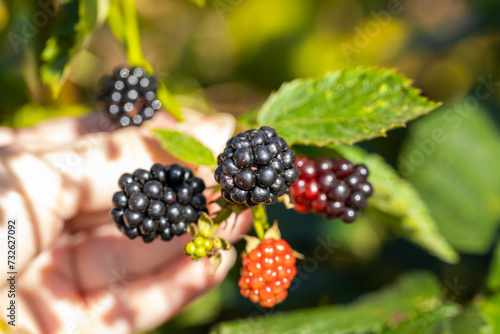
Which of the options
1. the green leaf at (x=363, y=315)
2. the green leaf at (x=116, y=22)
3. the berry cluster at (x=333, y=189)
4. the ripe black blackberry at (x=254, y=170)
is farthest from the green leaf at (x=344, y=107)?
the green leaf at (x=363, y=315)

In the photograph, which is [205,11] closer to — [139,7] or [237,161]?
[139,7]

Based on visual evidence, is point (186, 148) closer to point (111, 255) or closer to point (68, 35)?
point (68, 35)

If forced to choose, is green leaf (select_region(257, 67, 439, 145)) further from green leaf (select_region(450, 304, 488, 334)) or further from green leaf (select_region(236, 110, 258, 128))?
green leaf (select_region(450, 304, 488, 334))

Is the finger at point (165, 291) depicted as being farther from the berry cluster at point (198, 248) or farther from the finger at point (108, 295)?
the berry cluster at point (198, 248)

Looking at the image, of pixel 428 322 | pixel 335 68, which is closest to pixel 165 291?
pixel 428 322

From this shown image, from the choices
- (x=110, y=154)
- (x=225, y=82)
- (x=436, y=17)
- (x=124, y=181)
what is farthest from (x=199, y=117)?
(x=436, y=17)

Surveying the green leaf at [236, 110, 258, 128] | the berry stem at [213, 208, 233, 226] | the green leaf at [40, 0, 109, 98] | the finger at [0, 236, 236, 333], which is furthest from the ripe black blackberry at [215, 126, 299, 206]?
the finger at [0, 236, 236, 333]
